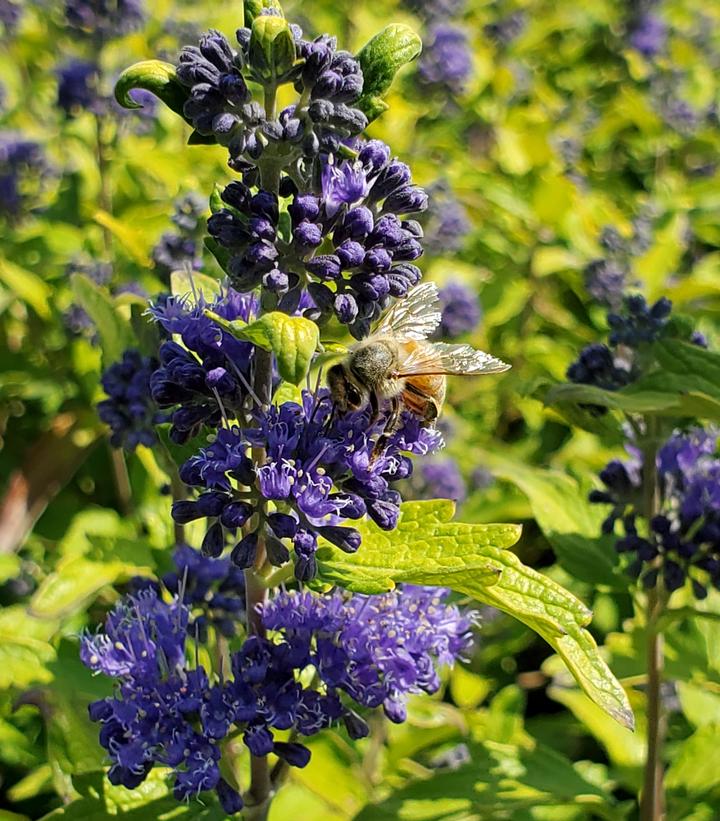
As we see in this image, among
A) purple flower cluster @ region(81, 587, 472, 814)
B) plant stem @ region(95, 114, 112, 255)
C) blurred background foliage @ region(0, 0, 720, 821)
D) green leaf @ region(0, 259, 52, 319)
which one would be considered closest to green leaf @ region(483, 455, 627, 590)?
blurred background foliage @ region(0, 0, 720, 821)

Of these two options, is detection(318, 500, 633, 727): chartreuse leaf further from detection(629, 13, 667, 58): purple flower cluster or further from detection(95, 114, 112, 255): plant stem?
detection(629, 13, 667, 58): purple flower cluster

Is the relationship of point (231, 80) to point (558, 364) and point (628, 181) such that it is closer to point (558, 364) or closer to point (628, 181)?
point (558, 364)

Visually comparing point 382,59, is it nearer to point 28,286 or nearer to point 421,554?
point 421,554

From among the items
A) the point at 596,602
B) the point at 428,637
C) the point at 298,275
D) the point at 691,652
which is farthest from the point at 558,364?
the point at 298,275

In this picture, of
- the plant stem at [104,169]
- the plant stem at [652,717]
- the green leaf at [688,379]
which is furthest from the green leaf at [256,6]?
the plant stem at [104,169]

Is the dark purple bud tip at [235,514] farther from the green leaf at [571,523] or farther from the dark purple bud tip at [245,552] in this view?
the green leaf at [571,523]
